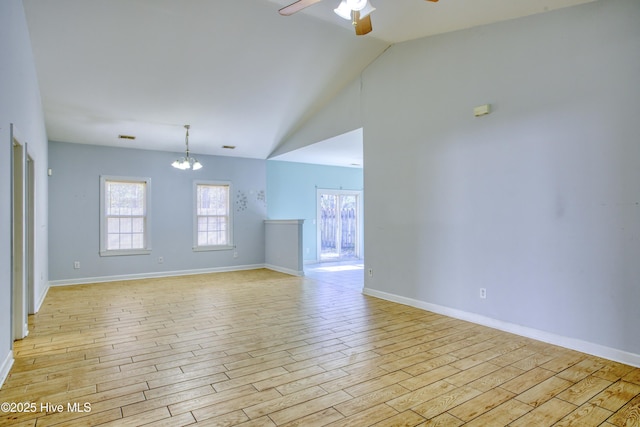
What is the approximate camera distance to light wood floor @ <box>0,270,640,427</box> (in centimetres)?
217

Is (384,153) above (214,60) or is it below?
below

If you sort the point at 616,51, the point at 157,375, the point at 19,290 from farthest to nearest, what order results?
1. the point at 19,290
2. the point at 616,51
3. the point at 157,375

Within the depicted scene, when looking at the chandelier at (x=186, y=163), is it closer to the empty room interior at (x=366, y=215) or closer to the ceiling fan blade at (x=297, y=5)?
the empty room interior at (x=366, y=215)

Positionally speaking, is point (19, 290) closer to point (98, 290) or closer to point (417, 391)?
point (98, 290)

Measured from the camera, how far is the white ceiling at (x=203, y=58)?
3775 mm

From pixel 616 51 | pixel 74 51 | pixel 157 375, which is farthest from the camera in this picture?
pixel 74 51

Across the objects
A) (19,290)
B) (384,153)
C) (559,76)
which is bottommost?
(19,290)

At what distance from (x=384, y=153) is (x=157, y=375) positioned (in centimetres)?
378

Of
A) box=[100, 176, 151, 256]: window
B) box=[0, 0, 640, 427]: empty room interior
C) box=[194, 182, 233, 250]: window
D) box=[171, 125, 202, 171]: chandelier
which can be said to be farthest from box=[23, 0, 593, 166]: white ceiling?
box=[194, 182, 233, 250]: window

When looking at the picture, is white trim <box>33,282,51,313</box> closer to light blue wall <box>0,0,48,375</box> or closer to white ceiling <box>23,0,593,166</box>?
light blue wall <box>0,0,48,375</box>

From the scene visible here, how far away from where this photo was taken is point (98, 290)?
5.95 metres

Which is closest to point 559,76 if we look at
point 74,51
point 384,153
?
point 384,153

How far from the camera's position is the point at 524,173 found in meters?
3.57

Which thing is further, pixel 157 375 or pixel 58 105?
pixel 58 105
